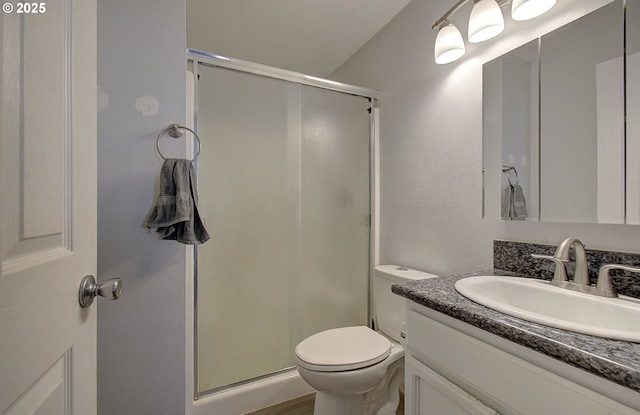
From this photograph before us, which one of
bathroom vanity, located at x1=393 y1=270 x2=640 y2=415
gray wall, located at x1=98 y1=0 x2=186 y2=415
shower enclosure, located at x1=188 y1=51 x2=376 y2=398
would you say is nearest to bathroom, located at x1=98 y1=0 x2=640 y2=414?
gray wall, located at x1=98 y1=0 x2=186 y2=415

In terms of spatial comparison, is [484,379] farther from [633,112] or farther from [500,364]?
[633,112]

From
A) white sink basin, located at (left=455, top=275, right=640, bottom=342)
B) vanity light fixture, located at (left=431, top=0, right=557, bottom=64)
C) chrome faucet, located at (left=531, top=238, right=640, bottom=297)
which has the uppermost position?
vanity light fixture, located at (left=431, top=0, right=557, bottom=64)

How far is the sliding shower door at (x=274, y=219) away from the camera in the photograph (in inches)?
60.1

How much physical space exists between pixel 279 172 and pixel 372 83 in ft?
3.29

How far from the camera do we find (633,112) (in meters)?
0.81

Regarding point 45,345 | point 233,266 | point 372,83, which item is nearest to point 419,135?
point 372,83

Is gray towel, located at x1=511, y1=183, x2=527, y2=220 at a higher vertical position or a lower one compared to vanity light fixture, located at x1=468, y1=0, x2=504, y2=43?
lower

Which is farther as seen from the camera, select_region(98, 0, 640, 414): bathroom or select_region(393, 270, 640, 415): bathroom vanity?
select_region(98, 0, 640, 414): bathroom

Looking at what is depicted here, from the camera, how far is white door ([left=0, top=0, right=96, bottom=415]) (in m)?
0.36

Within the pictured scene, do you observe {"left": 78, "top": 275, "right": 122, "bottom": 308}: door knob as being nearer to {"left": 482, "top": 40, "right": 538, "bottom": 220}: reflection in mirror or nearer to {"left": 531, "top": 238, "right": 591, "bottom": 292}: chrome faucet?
{"left": 531, "top": 238, "right": 591, "bottom": 292}: chrome faucet

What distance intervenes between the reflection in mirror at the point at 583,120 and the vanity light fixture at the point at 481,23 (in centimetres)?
11

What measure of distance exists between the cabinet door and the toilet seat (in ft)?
0.94

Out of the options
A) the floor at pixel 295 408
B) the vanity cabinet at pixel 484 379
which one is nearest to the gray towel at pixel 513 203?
the vanity cabinet at pixel 484 379

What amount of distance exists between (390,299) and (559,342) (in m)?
1.00
